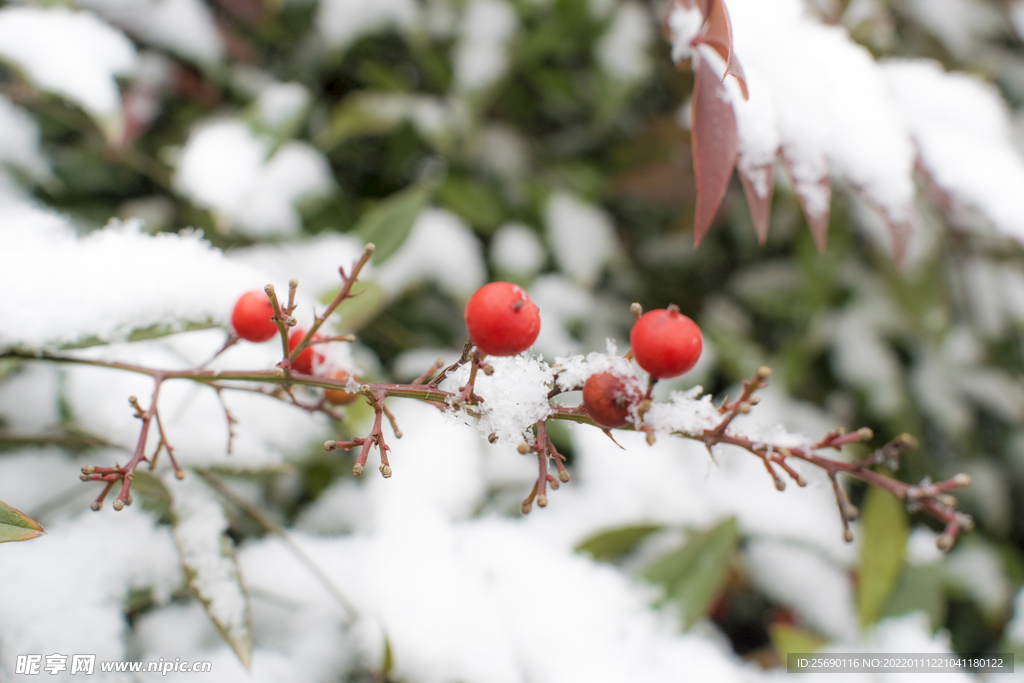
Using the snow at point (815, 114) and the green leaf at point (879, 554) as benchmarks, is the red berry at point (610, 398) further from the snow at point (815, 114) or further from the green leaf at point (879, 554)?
the green leaf at point (879, 554)

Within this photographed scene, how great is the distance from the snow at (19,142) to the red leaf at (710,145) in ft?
3.60

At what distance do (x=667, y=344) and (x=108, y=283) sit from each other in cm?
57

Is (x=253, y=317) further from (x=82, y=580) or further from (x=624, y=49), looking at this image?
(x=624, y=49)

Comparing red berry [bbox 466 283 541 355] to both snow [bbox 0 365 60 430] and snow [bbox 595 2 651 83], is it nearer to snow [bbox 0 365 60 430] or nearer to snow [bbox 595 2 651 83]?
snow [bbox 0 365 60 430]

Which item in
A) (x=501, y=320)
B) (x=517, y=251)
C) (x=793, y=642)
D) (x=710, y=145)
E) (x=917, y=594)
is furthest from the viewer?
(x=517, y=251)

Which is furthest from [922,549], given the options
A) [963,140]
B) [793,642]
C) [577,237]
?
[577,237]

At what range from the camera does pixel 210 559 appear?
0.71 metres

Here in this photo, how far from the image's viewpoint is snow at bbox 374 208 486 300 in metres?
1.21

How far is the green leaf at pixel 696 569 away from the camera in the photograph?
94 cm

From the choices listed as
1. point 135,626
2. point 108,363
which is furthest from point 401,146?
point 135,626

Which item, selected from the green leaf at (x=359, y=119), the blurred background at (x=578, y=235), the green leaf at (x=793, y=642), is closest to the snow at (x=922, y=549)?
the blurred background at (x=578, y=235)

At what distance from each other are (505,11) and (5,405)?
3.67 ft

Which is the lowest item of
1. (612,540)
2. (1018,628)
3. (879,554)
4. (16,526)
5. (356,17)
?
(1018,628)

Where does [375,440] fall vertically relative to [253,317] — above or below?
below
